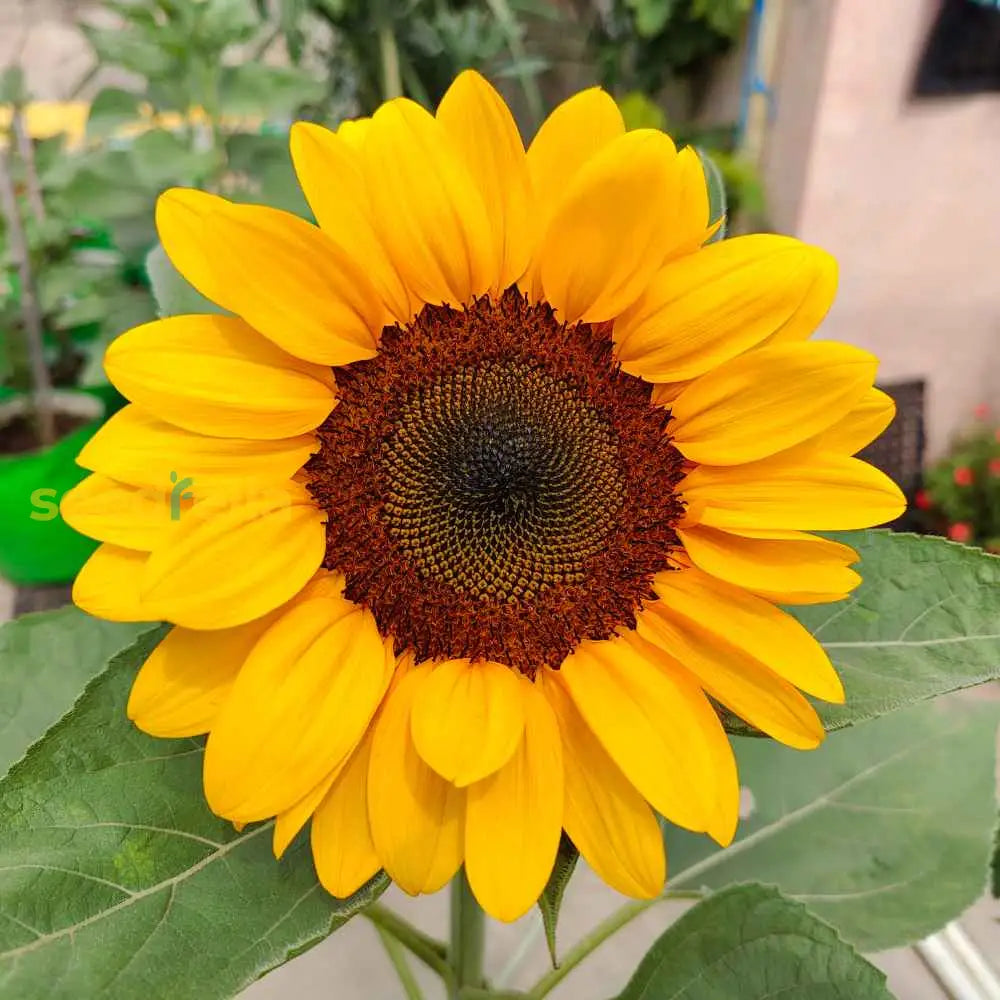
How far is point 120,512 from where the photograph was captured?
0.25 metres

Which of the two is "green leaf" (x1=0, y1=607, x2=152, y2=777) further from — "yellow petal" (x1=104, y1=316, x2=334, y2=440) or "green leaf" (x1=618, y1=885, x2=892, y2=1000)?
"green leaf" (x1=618, y1=885, x2=892, y2=1000)

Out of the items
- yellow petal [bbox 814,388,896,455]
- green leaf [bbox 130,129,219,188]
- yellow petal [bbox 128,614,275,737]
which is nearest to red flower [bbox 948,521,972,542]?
green leaf [bbox 130,129,219,188]

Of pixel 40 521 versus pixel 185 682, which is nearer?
pixel 185 682

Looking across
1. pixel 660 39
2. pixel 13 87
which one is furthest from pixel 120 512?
pixel 660 39

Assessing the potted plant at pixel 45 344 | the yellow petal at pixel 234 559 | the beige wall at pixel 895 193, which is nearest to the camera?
the yellow petal at pixel 234 559

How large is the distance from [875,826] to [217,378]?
13.9 inches

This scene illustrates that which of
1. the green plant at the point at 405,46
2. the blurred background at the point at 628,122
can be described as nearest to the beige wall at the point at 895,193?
the blurred background at the point at 628,122

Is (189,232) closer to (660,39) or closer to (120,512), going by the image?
(120,512)

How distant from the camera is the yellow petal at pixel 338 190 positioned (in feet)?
0.78

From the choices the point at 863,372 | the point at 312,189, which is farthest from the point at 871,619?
the point at 312,189

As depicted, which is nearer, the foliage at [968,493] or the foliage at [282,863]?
the foliage at [282,863]

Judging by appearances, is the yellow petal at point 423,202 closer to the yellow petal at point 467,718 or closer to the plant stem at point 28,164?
the yellow petal at point 467,718

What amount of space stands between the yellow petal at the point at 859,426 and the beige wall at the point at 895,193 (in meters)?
1.12

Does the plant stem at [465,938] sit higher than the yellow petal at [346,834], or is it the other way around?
the yellow petal at [346,834]
